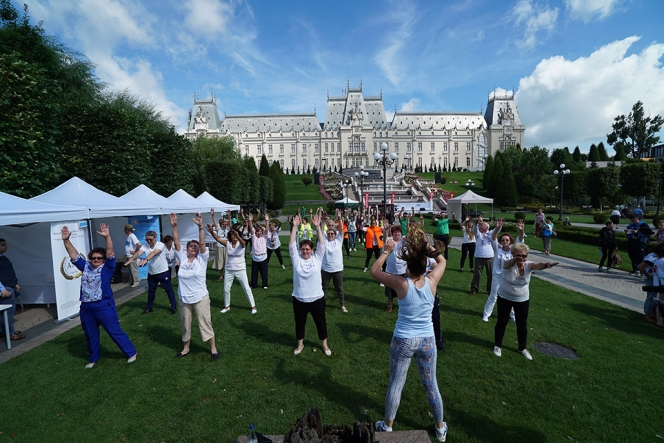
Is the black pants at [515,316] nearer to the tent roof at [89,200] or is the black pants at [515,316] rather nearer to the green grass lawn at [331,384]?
the green grass lawn at [331,384]

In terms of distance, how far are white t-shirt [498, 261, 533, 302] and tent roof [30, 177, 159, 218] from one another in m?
9.11

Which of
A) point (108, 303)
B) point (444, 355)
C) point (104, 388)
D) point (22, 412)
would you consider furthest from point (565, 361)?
point (22, 412)

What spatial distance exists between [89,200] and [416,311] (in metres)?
9.81

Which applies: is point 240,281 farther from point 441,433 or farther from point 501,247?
point 501,247

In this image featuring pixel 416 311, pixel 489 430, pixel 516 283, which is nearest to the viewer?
pixel 416 311

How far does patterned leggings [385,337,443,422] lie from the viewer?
2.93 metres

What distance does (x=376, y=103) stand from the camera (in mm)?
102375

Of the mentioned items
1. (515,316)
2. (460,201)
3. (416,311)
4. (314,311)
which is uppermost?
(460,201)

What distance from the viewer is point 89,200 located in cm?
909

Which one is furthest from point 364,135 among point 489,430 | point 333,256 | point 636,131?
point 489,430

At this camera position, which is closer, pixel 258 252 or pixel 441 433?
pixel 441 433

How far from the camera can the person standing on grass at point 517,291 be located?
4.36m

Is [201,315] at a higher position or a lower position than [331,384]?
higher

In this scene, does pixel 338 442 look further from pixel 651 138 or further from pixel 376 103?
pixel 376 103
